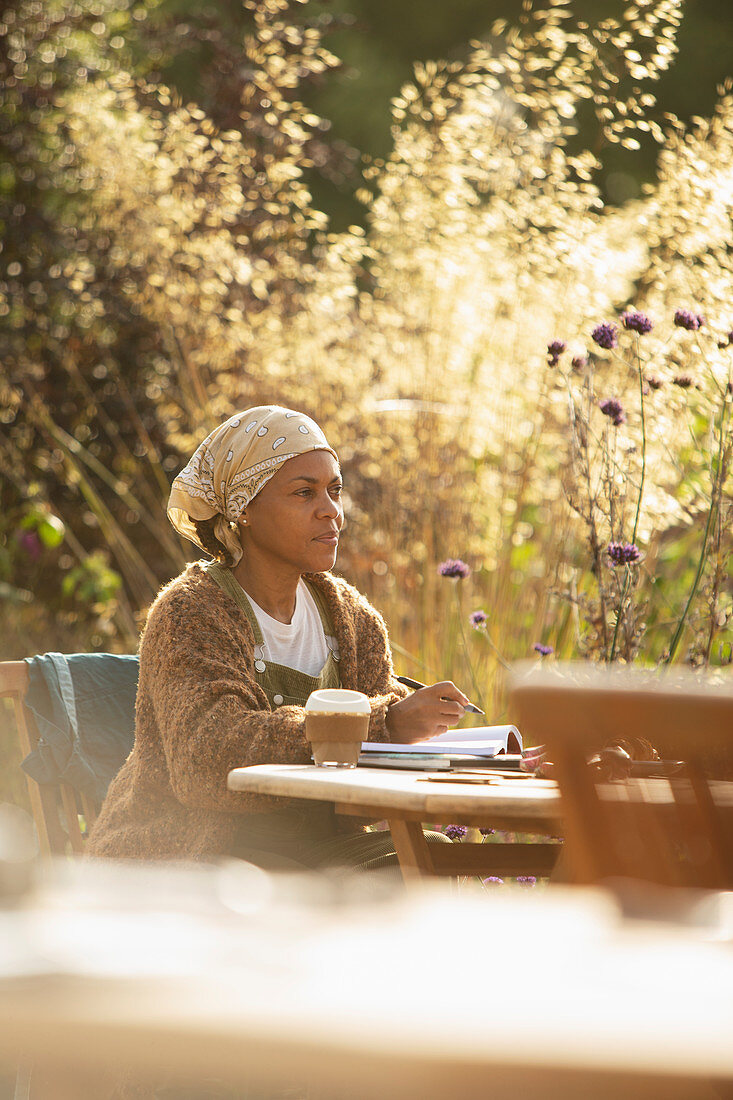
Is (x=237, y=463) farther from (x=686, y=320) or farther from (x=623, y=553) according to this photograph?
(x=686, y=320)

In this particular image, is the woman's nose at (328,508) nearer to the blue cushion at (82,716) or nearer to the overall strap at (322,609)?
the overall strap at (322,609)

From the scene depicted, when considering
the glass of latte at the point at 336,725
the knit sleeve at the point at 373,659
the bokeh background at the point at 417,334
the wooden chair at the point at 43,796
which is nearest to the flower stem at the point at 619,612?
the bokeh background at the point at 417,334

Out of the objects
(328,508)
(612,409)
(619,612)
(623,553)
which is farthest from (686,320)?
(328,508)

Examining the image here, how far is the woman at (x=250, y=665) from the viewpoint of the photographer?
189cm

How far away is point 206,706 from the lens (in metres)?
1.91

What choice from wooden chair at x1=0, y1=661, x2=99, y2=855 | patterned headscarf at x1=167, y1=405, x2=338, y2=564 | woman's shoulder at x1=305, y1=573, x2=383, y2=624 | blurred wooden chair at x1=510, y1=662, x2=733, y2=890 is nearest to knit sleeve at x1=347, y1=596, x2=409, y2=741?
woman's shoulder at x1=305, y1=573, x2=383, y2=624

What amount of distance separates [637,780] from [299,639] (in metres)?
1.05

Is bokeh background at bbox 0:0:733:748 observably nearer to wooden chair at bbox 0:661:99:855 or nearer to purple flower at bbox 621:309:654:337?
purple flower at bbox 621:309:654:337

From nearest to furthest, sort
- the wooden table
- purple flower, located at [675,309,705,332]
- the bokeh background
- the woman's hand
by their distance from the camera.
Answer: the wooden table < the woman's hand < purple flower, located at [675,309,705,332] < the bokeh background

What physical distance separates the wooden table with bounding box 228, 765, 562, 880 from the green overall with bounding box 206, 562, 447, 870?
21 cm

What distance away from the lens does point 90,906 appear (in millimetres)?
374

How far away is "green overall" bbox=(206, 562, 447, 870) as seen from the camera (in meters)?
1.96

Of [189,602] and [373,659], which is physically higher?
[189,602]

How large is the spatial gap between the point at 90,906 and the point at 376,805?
1.18 metres
